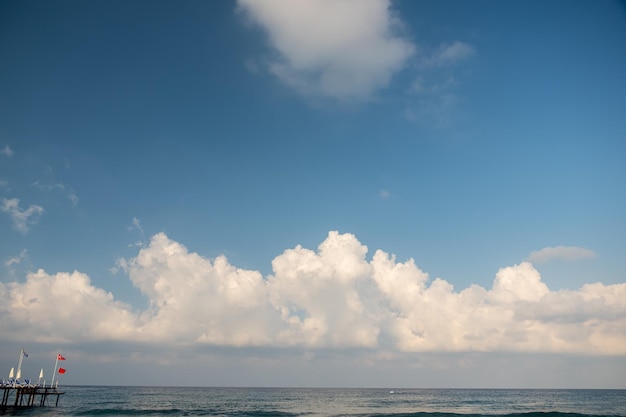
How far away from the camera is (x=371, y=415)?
80000mm

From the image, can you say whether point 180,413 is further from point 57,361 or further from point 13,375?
point 13,375

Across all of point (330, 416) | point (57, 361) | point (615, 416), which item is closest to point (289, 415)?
point (330, 416)

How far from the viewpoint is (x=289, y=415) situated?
8344cm

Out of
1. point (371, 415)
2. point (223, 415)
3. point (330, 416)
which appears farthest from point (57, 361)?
point (371, 415)

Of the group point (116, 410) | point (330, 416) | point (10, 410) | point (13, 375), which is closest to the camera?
point (13, 375)

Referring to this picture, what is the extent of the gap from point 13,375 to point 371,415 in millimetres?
61842

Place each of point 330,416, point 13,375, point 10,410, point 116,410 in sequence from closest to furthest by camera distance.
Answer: point 13,375 → point 10,410 → point 330,416 → point 116,410

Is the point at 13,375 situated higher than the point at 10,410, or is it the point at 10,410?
the point at 13,375

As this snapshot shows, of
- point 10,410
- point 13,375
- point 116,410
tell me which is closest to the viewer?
point 13,375

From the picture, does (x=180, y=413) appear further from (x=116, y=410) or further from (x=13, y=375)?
(x=13, y=375)

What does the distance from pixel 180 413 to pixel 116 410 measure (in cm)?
1557

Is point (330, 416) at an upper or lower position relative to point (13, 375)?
lower

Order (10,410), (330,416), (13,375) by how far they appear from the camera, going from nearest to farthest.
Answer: (13,375) < (10,410) < (330,416)

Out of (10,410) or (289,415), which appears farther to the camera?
(289,415)
